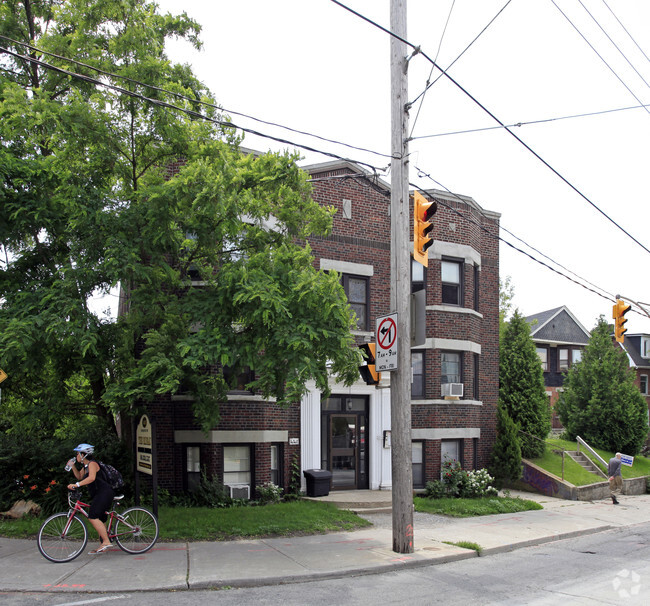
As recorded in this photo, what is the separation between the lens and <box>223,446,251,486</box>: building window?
16.4 m

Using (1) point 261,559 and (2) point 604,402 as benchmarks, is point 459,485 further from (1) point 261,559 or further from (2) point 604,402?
(2) point 604,402

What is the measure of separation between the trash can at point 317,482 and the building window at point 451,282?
20.9ft

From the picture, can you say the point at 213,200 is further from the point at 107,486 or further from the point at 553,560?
the point at 553,560

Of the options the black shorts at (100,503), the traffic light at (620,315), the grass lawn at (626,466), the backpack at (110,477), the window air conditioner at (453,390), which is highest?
the traffic light at (620,315)

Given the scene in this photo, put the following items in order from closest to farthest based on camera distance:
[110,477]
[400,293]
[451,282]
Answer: [110,477] → [400,293] → [451,282]

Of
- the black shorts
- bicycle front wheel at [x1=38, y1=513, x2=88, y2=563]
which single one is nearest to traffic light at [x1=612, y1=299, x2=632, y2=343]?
the black shorts

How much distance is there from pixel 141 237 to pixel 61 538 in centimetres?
492

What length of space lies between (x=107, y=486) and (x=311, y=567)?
11.1 ft

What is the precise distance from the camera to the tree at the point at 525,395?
21781 mm

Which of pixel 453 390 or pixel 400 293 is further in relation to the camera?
pixel 453 390

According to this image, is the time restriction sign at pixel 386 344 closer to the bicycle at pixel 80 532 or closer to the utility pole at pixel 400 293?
the utility pole at pixel 400 293

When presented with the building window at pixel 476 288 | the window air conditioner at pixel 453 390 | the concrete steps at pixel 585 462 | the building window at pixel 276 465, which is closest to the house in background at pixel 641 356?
the concrete steps at pixel 585 462

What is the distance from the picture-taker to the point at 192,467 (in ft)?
53.6

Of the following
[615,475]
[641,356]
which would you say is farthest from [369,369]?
[641,356]
